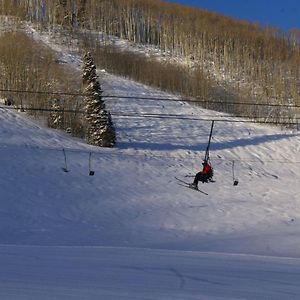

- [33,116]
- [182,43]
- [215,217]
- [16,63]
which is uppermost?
[182,43]

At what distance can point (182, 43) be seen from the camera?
69.8 metres

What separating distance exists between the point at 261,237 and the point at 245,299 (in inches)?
568

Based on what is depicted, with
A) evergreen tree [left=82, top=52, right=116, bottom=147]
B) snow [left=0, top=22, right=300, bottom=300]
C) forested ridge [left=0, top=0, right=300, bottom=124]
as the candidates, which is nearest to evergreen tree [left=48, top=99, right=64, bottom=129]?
evergreen tree [left=82, top=52, right=116, bottom=147]

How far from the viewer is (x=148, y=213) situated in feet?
74.2

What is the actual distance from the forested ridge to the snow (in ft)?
53.7

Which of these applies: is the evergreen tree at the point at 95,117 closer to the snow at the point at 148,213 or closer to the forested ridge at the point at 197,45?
the snow at the point at 148,213

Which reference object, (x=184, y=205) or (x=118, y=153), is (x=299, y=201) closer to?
(x=184, y=205)

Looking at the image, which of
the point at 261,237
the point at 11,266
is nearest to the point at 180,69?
the point at 261,237

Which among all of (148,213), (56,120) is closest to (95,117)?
(56,120)

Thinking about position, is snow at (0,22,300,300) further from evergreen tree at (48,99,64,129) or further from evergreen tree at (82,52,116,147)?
evergreen tree at (48,99,64,129)

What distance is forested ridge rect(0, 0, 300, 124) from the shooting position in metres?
57.1

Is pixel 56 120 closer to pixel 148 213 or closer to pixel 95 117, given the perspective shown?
pixel 95 117

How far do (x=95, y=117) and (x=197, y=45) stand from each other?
129 ft

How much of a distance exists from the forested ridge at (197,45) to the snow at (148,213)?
16376mm
